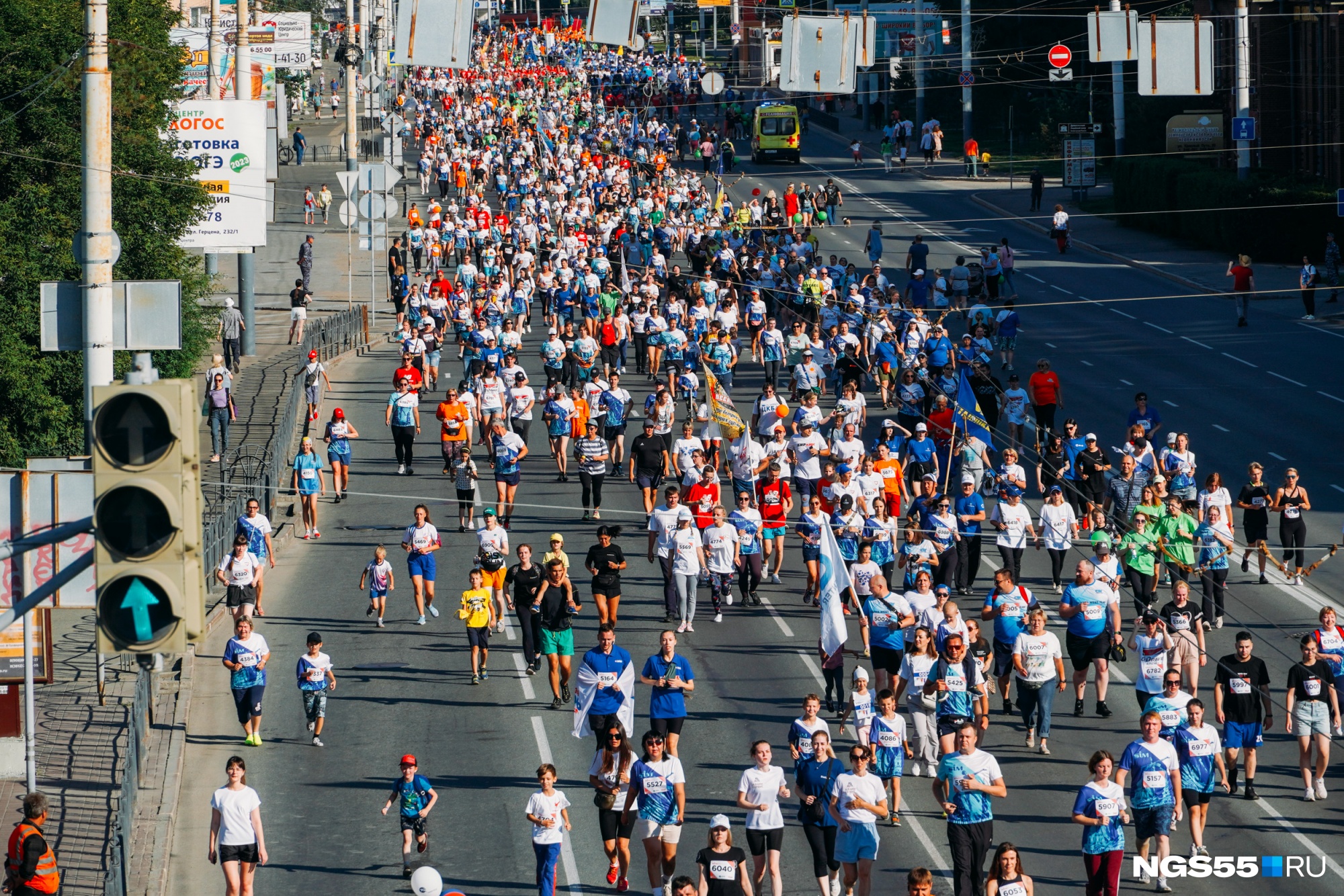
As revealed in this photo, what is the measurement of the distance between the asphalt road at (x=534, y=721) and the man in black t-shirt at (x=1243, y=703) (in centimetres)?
40

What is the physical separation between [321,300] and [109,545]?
44.4 m

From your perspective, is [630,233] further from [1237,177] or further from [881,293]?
[1237,177]

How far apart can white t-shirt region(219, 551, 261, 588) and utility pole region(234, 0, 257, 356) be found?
17138 millimetres

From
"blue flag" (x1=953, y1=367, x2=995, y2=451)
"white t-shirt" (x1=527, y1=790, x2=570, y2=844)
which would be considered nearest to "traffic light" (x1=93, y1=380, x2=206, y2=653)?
"white t-shirt" (x1=527, y1=790, x2=570, y2=844)

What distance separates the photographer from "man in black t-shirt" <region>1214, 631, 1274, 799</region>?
16656 mm

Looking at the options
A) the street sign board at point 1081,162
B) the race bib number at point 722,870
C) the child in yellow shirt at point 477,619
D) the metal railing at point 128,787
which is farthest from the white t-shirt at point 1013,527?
the street sign board at point 1081,162

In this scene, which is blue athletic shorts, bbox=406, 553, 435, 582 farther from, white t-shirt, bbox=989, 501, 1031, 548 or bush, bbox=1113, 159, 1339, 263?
bush, bbox=1113, 159, 1339, 263

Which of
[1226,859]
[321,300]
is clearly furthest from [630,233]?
[1226,859]

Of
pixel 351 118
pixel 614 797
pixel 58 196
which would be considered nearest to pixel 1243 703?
pixel 614 797

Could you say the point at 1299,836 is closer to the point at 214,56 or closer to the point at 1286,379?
the point at 1286,379

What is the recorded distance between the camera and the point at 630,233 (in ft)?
152

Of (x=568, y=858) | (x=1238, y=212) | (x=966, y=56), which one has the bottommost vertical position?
(x=568, y=858)

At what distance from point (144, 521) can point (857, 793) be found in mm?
8778

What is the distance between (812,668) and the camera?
67.6 feet
